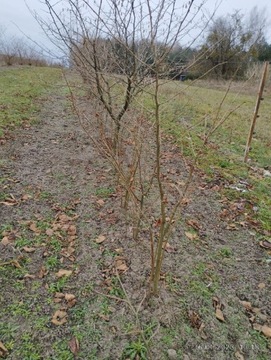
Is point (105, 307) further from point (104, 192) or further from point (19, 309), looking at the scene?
point (104, 192)

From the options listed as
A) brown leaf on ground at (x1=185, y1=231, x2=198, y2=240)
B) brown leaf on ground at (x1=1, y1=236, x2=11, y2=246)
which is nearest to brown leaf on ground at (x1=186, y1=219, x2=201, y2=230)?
brown leaf on ground at (x1=185, y1=231, x2=198, y2=240)

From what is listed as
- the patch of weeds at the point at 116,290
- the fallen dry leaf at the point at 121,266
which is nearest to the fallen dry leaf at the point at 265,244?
the fallen dry leaf at the point at 121,266

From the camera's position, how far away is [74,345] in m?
1.53

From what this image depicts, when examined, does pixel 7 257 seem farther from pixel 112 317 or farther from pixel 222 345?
pixel 222 345

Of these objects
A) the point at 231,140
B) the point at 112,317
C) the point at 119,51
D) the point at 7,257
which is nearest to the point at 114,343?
the point at 112,317

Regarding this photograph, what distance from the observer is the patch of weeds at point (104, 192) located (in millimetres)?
3070

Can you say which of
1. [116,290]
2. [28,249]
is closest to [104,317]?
[116,290]

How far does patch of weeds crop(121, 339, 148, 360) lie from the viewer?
4.88 ft

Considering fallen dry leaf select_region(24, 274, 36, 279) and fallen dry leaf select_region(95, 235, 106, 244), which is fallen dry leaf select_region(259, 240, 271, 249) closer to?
fallen dry leaf select_region(95, 235, 106, 244)

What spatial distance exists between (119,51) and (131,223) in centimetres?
204

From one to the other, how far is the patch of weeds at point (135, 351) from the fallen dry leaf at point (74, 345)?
266mm

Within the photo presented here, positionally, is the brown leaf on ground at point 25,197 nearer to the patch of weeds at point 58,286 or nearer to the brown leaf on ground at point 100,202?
the brown leaf on ground at point 100,202

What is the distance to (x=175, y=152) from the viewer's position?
4.64 metres

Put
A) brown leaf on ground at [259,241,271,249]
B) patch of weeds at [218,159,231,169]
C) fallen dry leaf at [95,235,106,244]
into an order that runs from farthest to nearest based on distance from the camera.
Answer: patch of weeds at [218,159,231,169] < brown leaf on ground at [259,241,271,249] < fallen dry leaf at [95,235,106,244]
